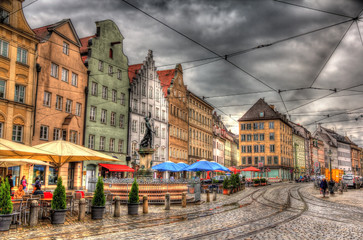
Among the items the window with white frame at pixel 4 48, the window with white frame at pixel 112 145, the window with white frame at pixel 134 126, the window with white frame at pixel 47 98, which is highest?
the window with white frame at pixel 4 48

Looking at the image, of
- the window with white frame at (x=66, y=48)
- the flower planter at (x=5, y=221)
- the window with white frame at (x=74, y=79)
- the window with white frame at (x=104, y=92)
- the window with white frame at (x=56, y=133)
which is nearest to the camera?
the flower planter at (x=5, y=221)

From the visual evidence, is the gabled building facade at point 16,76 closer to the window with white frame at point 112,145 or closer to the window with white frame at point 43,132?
the window with white frame at point 43,132

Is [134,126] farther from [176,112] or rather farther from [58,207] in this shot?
[58,207]

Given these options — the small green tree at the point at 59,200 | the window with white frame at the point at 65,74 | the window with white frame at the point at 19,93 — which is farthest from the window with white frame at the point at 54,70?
the small green tree at the point at 59,200

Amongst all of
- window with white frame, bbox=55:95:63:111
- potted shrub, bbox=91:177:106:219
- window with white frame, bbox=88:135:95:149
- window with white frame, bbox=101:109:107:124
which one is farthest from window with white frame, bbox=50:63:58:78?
potted shrub, bbox=91:177:106:219

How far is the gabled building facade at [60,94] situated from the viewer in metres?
31.0

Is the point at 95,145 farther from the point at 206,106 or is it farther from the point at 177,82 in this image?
the point at 206,106

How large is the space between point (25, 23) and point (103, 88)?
463 inches

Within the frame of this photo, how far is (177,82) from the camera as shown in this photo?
5869 cm

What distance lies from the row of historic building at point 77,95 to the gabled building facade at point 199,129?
6.72m

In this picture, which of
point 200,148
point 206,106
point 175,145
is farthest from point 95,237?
point 206,106

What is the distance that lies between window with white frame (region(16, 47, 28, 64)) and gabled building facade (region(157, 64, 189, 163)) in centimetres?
2678

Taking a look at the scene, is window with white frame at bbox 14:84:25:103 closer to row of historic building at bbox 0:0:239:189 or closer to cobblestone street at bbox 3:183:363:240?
row of historic building at bbox 0:0:239:189

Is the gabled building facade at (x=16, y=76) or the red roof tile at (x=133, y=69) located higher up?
the red roof tile at (x=133, y=69)
